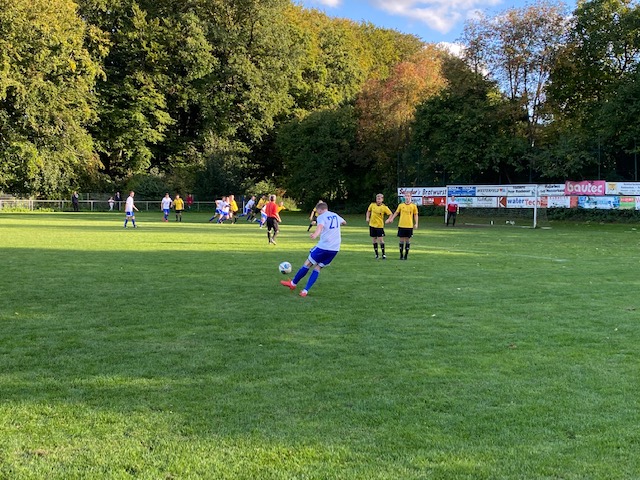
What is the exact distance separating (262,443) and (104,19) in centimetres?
5488

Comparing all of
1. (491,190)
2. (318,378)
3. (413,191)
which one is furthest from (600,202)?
(318,378)

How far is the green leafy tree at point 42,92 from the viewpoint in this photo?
141 ft

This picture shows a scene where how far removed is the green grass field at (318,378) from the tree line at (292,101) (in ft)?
89.5

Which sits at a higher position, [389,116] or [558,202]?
[389,116]

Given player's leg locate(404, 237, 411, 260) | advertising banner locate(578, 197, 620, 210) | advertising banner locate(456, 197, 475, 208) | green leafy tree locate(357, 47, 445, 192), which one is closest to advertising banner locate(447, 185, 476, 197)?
advertising banner locate(456, 197, 475, 208)

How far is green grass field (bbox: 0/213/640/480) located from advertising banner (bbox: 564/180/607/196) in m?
21.9

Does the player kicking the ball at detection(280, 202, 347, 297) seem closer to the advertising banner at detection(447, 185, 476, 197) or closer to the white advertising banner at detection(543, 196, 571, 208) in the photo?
the white advertising banner at detection(543, 196, 571, 208)

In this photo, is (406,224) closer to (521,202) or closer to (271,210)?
(271,210)

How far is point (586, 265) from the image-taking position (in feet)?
46.1

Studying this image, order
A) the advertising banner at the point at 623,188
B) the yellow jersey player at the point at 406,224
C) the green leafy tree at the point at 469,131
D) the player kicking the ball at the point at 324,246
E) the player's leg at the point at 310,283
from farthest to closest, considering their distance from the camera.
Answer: the green leafy tree at the point at 469,131
the advertising banner at the point at 623,188
the yellow jersey player at the point at 406,224
the player kicking the ball at the point at 324,246
the player's leg at the point at 310,283

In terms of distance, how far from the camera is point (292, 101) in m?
56.9

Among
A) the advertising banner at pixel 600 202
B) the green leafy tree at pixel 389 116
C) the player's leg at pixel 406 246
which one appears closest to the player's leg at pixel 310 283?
the player's leg at pixel 406 246

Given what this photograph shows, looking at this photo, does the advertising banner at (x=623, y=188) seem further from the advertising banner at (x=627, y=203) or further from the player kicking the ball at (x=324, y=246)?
the player kicking the ball at (x=324, y=246)

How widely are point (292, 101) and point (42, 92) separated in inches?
864
